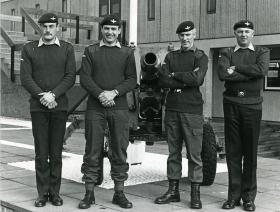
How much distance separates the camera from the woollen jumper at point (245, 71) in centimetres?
597

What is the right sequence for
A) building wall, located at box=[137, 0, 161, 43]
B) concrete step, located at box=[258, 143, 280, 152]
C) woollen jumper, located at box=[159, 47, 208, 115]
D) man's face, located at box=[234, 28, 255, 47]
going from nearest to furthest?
man's face, located at box=[234, 28, 255, 47] < woollen jumper, located at box=[159, 47, 208, 115] < concrete step, located at box=[258, 143, 280, 152] < building wall, located at box=[137, 0, 161, 43]

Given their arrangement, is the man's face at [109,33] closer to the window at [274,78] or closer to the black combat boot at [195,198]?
the black combat boot at [195,198]

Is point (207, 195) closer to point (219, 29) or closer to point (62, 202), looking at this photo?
point (62, 202)

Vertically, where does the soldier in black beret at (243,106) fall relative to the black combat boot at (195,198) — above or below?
above

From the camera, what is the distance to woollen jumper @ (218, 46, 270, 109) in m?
5.97

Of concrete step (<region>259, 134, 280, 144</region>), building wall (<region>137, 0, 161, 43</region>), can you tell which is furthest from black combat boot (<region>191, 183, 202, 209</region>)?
building wall (<region>137, 0, 161, 43</region>)

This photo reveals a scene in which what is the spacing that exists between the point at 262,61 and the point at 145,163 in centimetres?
397

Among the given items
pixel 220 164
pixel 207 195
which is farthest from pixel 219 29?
pixel 207 195

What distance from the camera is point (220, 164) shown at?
9.64 m

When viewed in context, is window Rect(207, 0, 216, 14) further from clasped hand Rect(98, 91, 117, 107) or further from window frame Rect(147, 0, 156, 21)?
clasped hand Rect(98, 91, 117, 107)

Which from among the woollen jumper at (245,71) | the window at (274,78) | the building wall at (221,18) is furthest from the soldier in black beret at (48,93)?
the window at (274,78)

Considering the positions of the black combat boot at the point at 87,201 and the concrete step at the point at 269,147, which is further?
the concrete step at the point at 269,147

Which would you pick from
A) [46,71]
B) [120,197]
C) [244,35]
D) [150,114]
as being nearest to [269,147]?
[150,114]

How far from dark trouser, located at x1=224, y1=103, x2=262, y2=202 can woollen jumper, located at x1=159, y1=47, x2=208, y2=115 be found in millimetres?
392
